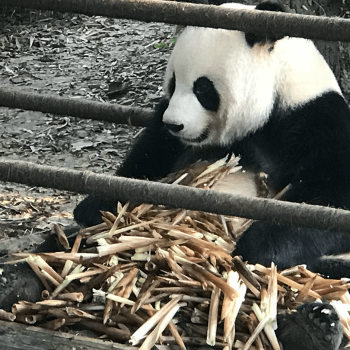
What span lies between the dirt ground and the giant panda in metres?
1.47

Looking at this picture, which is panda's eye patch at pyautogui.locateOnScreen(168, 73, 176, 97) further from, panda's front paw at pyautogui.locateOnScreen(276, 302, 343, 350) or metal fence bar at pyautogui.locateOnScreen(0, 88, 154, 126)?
panda's front paw at pyautogui.locateOnScreen(276, 302, 343, 350)

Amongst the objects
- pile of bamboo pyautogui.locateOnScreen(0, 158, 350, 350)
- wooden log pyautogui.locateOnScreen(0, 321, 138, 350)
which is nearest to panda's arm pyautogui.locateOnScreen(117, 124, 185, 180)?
pile of bamboo pyautogui.locateOnScreen(0, 158, 350, 350)

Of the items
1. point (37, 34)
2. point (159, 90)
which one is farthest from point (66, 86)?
point (37, 34)

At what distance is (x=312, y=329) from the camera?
2158 mm

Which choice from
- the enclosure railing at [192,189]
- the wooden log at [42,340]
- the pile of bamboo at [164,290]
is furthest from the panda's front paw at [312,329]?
the wooden log at [42,340]

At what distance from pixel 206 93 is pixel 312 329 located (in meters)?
1.38

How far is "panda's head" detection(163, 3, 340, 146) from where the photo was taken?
3123 millimetres

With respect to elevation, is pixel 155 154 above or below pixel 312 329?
below

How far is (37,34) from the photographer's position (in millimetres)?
8469

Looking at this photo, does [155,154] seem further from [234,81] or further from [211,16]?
[211,16]

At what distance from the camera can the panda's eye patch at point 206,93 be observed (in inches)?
124

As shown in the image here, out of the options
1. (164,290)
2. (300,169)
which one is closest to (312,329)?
(164,290)

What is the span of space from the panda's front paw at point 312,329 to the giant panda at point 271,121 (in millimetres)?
581

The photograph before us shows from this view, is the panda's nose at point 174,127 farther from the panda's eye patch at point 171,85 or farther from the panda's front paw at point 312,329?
the panda's front paw at point 312,329
